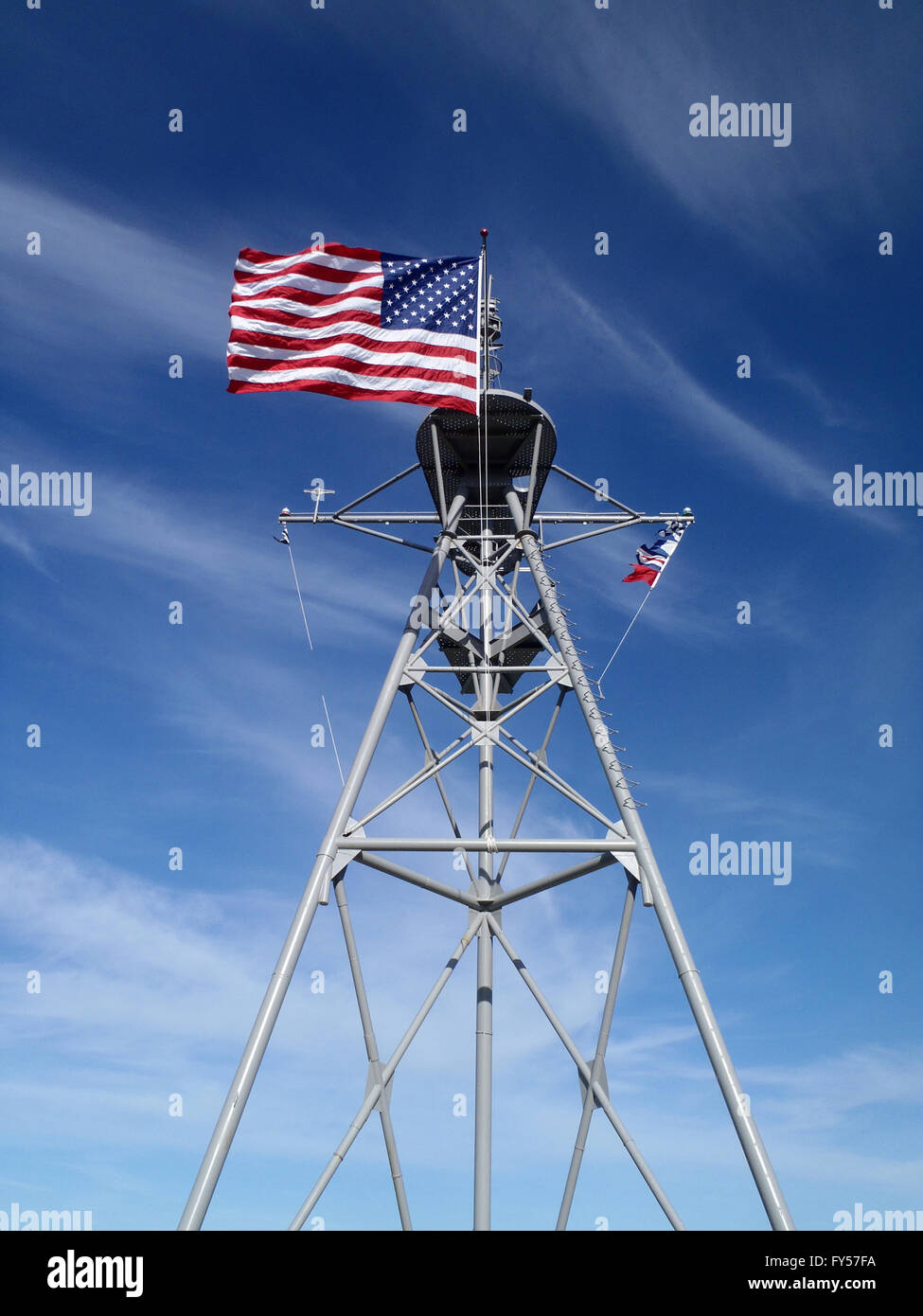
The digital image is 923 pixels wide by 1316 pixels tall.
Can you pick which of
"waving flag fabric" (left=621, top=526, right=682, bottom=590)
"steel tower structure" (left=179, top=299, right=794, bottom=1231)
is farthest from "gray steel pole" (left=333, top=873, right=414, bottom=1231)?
"waving flag fabric" (left=621, top=526, right=682, bottom=590)

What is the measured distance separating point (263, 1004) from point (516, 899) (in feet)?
17.0

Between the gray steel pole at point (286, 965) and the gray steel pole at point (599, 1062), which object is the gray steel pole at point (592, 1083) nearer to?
the gray steel pole at point (599, 1062)

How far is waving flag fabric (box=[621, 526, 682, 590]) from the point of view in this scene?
23.1 metres

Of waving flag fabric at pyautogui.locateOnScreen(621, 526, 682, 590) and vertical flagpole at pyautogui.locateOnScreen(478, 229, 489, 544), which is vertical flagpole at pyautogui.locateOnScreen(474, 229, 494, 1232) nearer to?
vertical flagpole at pyautogui.locateOnScreen(478, 229, 489, 544)

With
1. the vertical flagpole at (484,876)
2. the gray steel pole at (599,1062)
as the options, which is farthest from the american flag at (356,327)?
the gray steel pole at (599,1062)

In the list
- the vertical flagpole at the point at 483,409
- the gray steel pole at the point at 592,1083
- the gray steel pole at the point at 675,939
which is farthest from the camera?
the vertical flagpole at the point at 483,409

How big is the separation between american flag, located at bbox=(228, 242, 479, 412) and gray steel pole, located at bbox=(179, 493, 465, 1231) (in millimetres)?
3936

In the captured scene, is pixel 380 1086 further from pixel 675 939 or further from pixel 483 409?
pixel 483 409

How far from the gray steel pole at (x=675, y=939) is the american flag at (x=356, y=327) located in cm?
430

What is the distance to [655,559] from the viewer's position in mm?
23219

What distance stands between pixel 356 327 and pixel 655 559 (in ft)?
28.9

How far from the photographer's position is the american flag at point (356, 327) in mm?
17453

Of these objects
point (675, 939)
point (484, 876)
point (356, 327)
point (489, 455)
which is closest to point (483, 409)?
point (489, 455)
